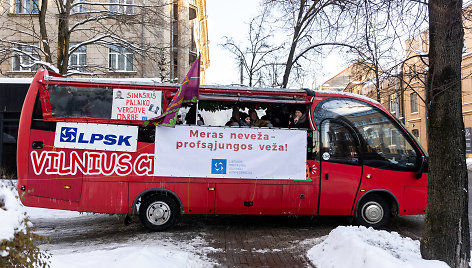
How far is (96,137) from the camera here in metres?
7.18

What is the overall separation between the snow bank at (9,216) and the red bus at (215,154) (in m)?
3.95

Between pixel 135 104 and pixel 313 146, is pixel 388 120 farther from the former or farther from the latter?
pixel 135 104

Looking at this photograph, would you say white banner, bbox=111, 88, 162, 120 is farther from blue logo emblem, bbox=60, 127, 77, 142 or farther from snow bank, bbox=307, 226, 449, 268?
snow bank, bbox=307, 226, 449, 268

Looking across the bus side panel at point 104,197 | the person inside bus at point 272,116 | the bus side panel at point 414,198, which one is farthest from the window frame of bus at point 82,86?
the bus side panel at point 414,198

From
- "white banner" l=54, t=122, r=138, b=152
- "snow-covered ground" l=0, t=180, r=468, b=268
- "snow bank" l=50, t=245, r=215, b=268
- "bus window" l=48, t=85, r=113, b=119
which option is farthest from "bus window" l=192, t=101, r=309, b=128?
"snow bank" l=50, t=245, r=215, b=268

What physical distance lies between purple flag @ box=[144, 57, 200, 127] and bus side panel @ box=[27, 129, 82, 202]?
180 cm

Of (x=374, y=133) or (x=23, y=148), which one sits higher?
(x=374, y=133)

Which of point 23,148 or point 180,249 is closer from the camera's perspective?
point 180,249

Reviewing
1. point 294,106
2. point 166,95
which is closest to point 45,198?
point 166,95

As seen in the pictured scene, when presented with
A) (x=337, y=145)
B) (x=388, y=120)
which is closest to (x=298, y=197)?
(x=337, y=145)

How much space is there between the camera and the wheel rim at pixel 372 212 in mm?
7781

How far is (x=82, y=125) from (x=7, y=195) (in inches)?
165

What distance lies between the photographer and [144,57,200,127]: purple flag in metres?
7.11

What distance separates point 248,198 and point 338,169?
2.01 m
